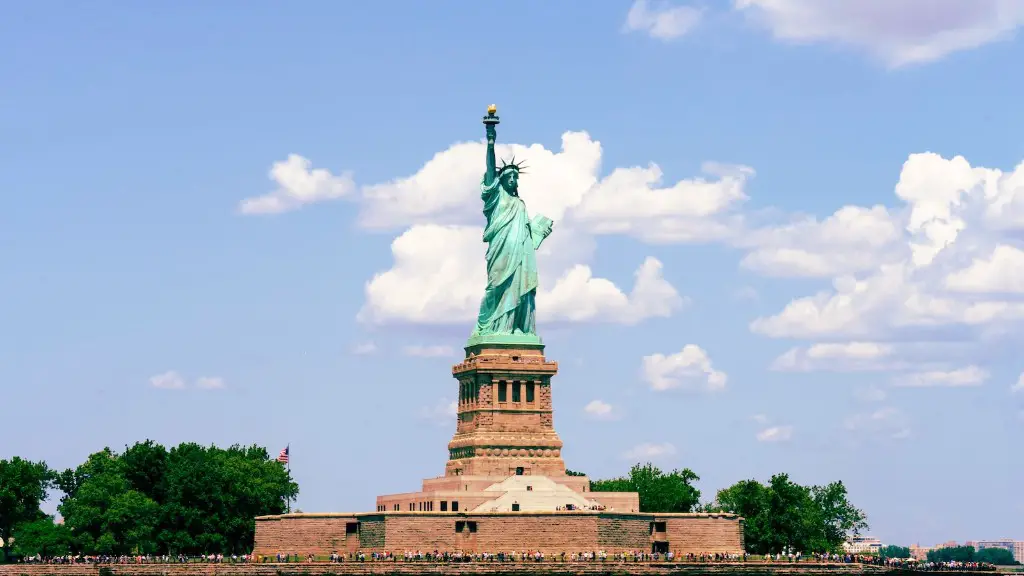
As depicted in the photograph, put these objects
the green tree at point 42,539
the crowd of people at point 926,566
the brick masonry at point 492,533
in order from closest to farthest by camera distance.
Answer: the brick masonry at point 492,533
the crowd of people at point 926,566
the green tree at point 42,539

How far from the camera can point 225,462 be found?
12594 centimetres

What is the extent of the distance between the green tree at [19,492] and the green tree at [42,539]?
262 cm

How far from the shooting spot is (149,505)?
11725 centimetres

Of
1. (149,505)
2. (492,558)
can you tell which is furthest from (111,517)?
(492,558)

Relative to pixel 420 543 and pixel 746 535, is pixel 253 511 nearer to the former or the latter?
pixel 420 543

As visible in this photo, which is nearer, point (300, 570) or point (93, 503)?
point (300, 570)

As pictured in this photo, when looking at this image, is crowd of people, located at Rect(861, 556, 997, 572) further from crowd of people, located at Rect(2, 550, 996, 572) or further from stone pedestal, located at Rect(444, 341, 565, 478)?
stone pedestal, located at Rect(444, 341, 565, 478)

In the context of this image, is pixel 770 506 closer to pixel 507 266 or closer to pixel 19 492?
pixel 507 266

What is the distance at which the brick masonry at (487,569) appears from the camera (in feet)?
329

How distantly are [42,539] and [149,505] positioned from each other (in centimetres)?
814

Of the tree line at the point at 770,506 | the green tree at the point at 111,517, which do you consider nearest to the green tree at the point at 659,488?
the tree line at the point at 770,506

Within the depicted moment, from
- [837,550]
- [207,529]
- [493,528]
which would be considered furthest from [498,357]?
[837,550]

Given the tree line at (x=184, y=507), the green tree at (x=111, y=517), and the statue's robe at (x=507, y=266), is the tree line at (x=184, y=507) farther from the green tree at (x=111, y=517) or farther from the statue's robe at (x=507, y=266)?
the statue's robe at (x=507, y=266)

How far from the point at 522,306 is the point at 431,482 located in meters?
12.9
